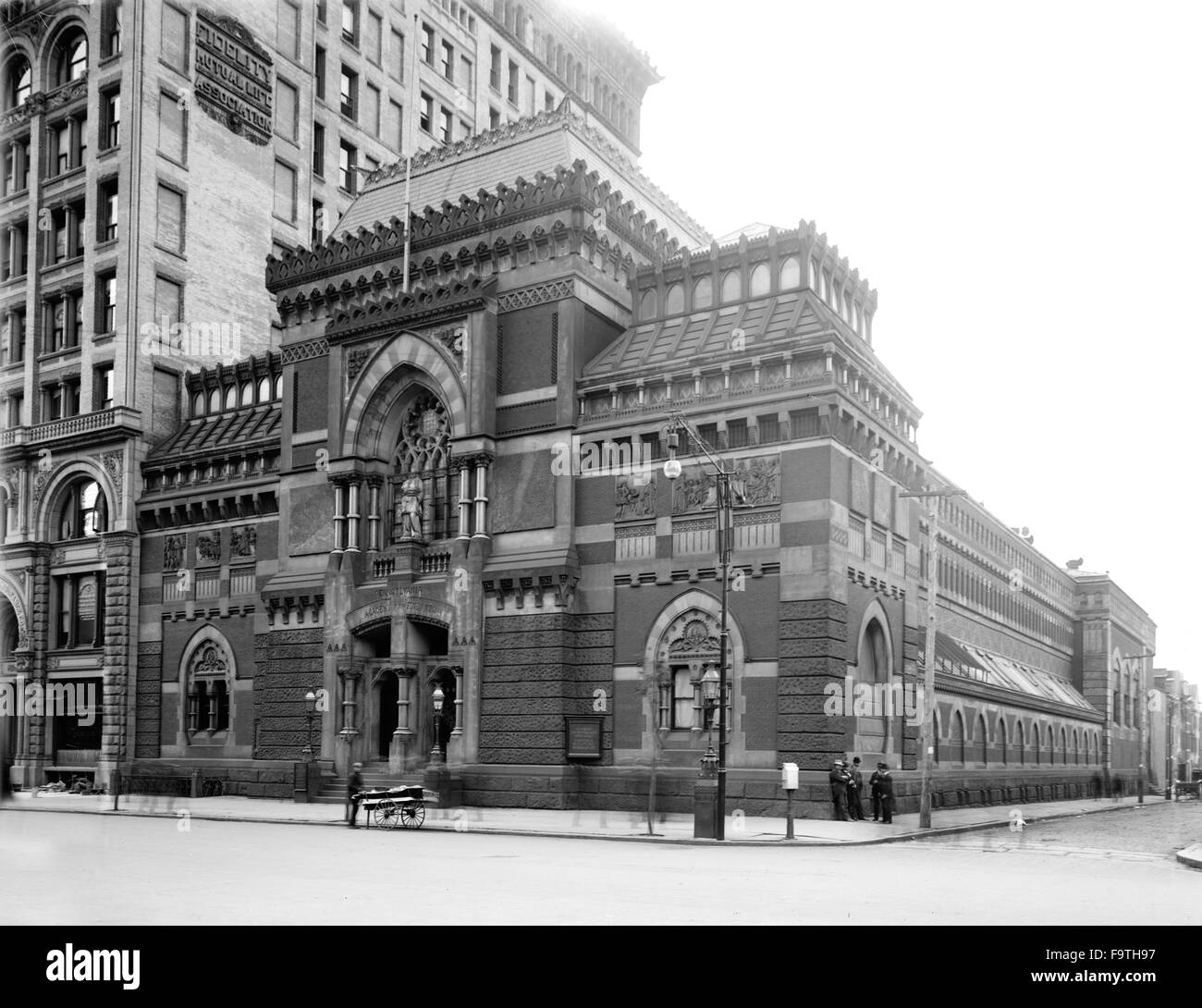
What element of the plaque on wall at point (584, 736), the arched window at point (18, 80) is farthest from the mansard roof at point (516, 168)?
the arched window at point (18, 80)

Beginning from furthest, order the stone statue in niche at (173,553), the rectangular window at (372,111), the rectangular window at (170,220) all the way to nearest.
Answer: the rectangular window at (372,111) → the rectangular window at (170,220) → the stone statue in niche at (173,553)

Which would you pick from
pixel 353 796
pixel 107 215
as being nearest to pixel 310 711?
pixel 353 796

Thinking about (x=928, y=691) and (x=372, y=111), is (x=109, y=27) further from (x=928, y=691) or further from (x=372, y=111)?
(x=928, y=691)

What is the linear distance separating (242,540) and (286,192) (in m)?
18.5

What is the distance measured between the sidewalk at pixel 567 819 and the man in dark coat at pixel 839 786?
0.52m

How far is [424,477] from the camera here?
142 feet

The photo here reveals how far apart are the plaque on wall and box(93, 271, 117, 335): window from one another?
27061 mm

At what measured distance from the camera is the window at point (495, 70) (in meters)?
70.2

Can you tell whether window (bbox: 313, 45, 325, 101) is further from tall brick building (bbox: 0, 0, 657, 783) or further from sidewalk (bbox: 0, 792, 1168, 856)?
sidewalk (bbox: 0, 792, 1168, 856)

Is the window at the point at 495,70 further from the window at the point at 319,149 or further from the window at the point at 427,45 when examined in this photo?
the window at the point at 319,149

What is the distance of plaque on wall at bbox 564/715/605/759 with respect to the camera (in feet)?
125

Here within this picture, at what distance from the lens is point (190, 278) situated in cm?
5406
